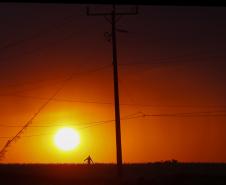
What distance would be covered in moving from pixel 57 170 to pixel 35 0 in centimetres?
5299

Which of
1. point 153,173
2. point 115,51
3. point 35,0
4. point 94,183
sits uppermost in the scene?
point 115,51

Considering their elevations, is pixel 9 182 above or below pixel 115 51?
below

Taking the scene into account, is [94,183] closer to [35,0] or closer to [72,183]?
[72,183]

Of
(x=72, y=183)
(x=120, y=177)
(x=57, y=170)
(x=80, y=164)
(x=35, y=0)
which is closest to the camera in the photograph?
(x=35, y=0)

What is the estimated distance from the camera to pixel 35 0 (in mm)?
2982

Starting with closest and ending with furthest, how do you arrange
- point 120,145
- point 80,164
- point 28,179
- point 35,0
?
1. point 35,0
2. point 120,145
3. point 28,179
4. point 80,164

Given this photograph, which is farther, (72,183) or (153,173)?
(153,173)

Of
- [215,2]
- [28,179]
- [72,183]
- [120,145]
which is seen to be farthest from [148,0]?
[28,179]

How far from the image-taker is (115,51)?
40.5 metres

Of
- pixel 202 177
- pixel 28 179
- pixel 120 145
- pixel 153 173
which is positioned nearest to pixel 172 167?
pixel 153 173

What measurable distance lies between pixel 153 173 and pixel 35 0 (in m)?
53.5

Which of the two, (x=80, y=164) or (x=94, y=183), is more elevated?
(x=80, y=164)

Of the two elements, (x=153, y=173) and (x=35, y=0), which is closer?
(x=35, y=0)

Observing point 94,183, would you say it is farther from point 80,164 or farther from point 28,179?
point 80,164
